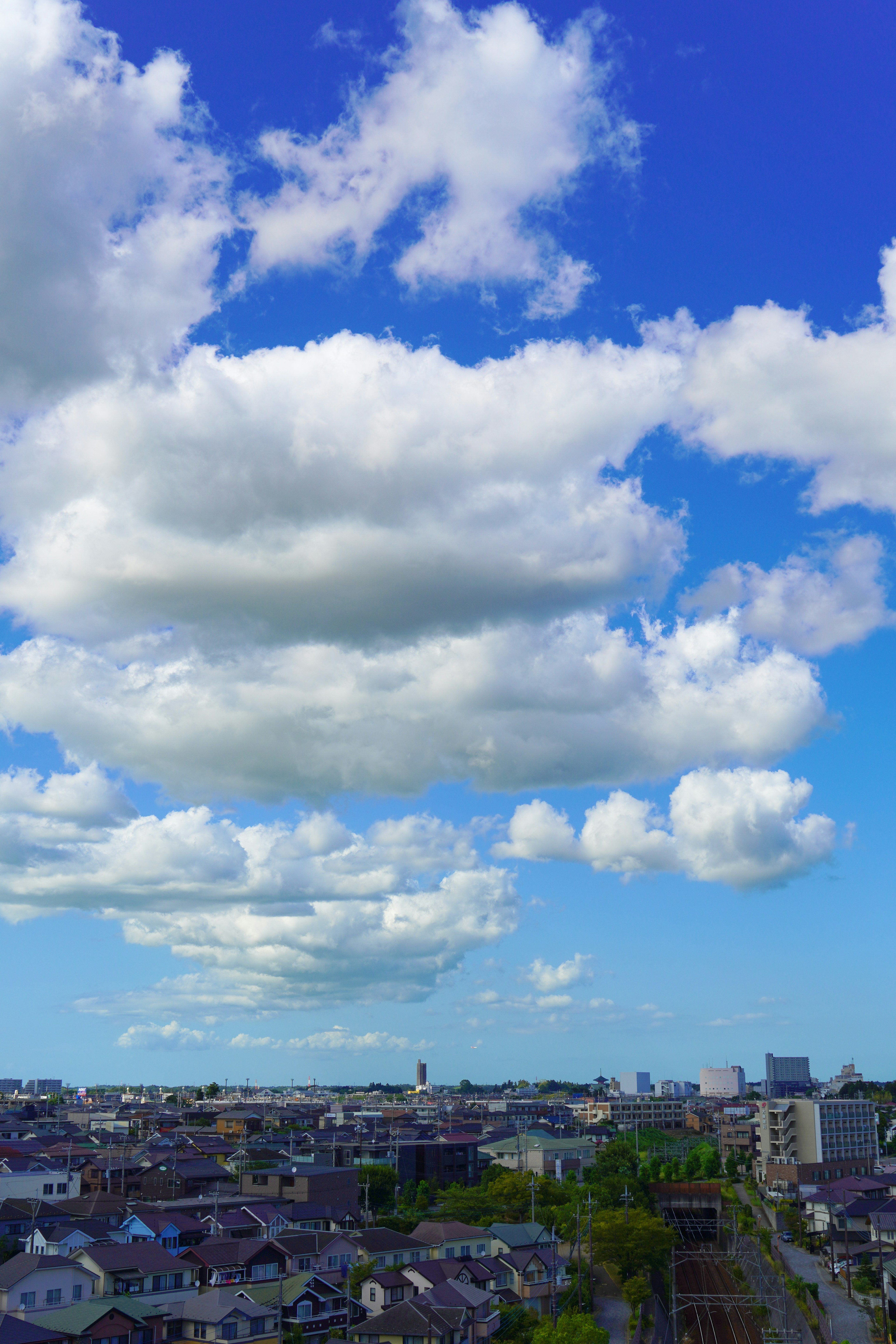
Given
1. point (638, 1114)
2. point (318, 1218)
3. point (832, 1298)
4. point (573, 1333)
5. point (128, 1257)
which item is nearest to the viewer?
point (573, 1333)

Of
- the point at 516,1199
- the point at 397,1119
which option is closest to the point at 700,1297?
the point at 516,1199

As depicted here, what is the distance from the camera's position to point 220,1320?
41750 mm

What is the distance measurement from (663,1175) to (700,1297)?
139 ft

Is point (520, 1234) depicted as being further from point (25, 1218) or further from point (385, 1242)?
point (25, 1218)

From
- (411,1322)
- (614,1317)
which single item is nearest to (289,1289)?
(411,1322)

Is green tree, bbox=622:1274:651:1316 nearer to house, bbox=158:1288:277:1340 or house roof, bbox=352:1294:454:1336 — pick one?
house roof, bbox=352:1294:454:1336

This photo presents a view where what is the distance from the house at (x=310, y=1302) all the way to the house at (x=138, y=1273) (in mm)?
2794

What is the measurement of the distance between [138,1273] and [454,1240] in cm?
1592

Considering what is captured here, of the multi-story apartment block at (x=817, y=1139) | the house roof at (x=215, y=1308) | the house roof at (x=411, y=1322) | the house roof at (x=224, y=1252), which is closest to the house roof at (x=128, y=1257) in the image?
the house roof at (x=224, y=1252)

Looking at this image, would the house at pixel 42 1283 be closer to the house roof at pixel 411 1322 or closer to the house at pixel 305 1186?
the house roof at pixel 411 1322

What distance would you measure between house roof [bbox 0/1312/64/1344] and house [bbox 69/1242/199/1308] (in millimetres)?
5557

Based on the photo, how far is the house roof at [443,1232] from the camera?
5362cm

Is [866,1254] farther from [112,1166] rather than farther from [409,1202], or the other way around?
[112,1166]

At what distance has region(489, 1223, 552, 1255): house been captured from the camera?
54.3 metres
